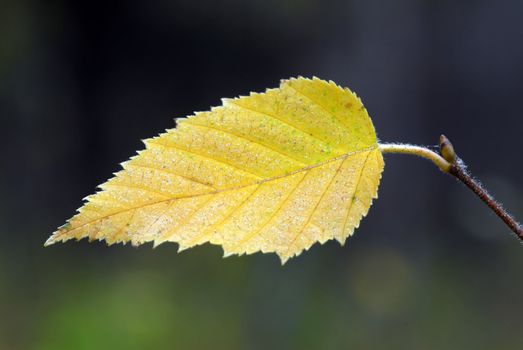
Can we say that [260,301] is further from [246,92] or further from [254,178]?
[254,178]

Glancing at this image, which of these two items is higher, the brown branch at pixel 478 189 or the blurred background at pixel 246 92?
the blurred background at pixel 246 92

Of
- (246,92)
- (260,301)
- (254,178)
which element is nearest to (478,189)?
(254,178)

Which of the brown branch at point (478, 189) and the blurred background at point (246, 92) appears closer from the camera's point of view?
the brown branch at point (478, 189)

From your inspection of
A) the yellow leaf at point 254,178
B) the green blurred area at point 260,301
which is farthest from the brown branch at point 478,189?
the green blurred area at point 260,301

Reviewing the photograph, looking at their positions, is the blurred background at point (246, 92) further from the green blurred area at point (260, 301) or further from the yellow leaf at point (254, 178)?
the yellow leaf at point (254, 178)

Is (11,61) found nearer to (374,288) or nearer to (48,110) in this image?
(48,110)

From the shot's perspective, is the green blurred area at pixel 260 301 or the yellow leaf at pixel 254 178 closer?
the yellow leaf at pixel 254 178

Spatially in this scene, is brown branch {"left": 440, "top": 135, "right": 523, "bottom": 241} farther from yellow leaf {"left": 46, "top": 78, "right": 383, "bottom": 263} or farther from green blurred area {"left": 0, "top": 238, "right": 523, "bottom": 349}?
green blurred area {"left": 0, "top": 238, "right": 523, "bottom": 349}

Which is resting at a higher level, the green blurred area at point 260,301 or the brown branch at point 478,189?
the green blurred area at point 260,301
